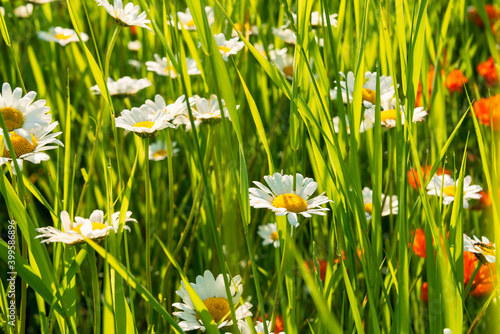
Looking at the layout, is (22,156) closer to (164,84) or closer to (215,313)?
(215,313)

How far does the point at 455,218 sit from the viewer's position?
495 mm

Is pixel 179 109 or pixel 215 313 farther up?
pixel 179 109

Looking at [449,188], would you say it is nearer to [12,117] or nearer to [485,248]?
[485,248]

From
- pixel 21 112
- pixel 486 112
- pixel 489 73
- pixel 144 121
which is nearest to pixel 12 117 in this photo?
pixel 21 112

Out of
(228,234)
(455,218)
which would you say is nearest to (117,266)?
(228,234)

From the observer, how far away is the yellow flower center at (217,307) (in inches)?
19.3

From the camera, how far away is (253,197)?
0.49m

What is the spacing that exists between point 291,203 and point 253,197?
0.04m

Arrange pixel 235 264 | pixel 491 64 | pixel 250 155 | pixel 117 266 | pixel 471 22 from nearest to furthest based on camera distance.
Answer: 1. pixel 117 266
2. pixel 235 264
3. pixel 250 155
4. pixel 491 64
5. pixel 471 22

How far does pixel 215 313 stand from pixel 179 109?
0.71 ft

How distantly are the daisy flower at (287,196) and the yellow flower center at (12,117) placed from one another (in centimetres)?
25

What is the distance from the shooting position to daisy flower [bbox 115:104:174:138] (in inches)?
19.7

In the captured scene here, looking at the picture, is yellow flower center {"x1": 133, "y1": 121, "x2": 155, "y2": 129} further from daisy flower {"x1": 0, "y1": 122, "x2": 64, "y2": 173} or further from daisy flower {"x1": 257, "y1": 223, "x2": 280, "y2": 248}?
daisy flower {"x1": 257, "y1": 223, "x2": 280, "y2": 248}

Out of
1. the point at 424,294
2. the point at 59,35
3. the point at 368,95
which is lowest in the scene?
the point at 424,294
